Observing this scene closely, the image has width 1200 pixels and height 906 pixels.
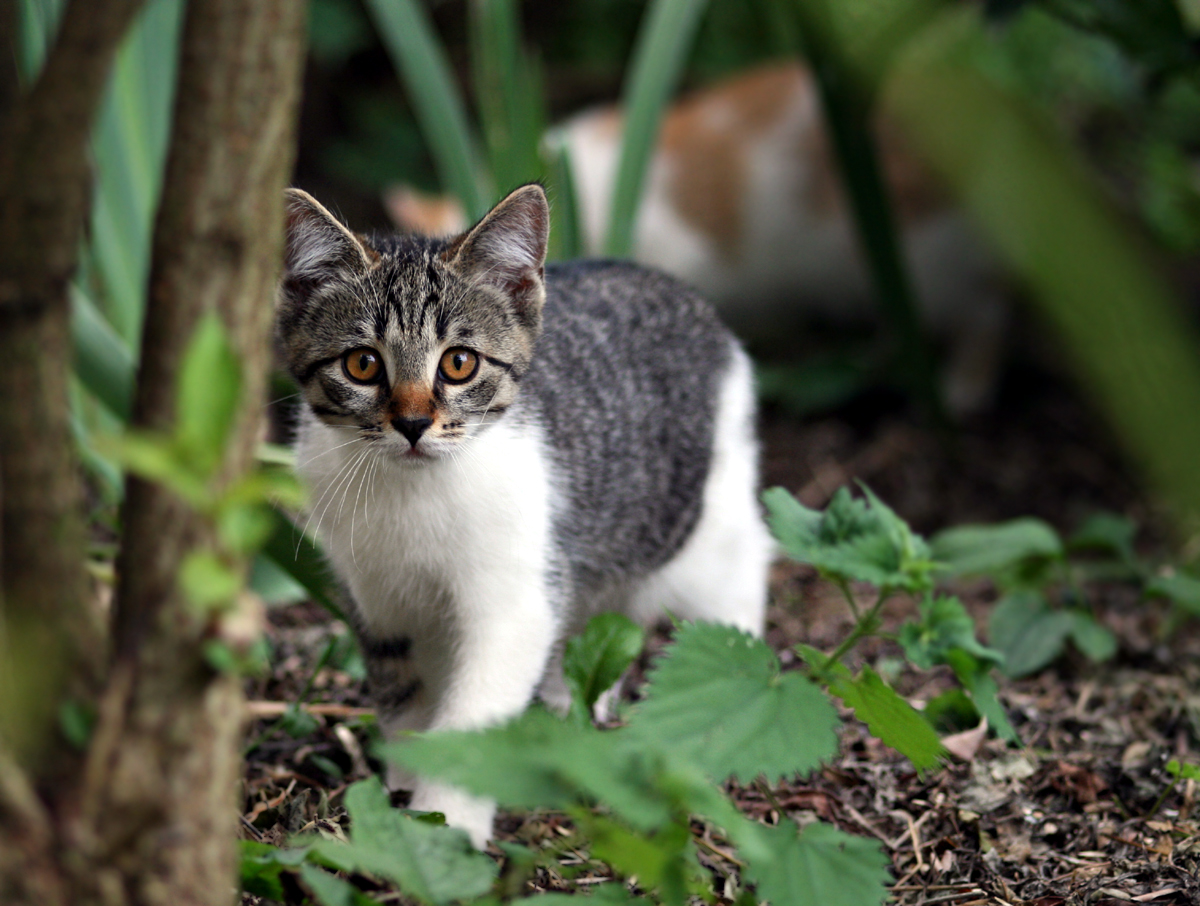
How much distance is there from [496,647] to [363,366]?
1.53 feet

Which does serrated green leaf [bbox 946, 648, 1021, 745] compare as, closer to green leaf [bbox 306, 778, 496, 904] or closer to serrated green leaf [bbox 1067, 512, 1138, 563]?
green leaf [bbox 306, 778, 496, 904]

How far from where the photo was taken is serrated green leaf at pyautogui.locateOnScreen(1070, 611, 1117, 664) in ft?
7.37

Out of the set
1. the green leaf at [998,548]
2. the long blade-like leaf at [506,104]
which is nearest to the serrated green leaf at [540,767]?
the green leaf at [998,548]

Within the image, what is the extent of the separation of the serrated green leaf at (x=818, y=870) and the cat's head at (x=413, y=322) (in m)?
0.75

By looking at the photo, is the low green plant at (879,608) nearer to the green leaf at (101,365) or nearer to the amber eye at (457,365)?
the amber eye at (457,365)

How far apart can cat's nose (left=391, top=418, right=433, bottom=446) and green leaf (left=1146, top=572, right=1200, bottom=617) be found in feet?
5.31

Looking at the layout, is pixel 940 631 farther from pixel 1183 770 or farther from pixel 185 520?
pixel 185 520

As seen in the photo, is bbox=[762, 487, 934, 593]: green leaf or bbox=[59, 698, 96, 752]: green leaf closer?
bbox=[59, 698, 96, 752]: green leaf

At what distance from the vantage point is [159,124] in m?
2.56

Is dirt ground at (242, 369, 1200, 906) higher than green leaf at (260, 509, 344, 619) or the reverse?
the reverse

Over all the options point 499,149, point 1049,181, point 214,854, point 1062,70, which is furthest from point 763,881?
point 1062,70

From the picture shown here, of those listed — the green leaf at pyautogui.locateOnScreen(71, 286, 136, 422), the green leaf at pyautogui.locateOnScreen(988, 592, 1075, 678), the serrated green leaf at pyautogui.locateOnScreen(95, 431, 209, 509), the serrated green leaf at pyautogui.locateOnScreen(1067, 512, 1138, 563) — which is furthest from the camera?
the serrated green leaf at pyautogui.locateOnScreen(1067, 512, 1138, 563)

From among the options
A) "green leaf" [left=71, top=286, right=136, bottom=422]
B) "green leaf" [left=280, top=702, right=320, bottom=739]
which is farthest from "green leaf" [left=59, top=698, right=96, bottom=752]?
"green leaf" [left=71, top=286, right=136, bottom=422]

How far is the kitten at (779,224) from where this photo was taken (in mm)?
4090
